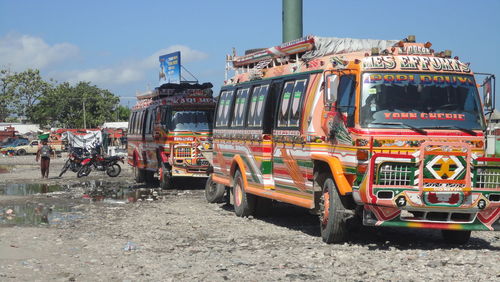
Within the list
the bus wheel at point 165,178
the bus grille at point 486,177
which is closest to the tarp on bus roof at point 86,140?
the bus wheel at point 165,178

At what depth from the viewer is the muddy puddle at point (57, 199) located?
15.8 metres

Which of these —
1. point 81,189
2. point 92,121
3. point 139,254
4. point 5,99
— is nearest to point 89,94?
point 92,121

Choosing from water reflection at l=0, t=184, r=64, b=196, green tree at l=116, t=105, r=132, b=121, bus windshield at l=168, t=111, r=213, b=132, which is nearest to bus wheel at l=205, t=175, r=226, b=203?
bus windshield at l=168, t=111, r=213, b=132

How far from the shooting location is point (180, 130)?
2339 cm

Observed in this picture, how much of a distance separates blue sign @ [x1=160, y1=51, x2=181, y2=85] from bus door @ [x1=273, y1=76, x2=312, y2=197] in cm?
3936

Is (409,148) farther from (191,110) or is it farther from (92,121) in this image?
(92,121)

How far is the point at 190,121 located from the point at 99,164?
838cm

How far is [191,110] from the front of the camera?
23.7 metres

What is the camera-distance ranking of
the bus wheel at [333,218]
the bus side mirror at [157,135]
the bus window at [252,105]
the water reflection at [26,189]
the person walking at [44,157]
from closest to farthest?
the bus wheel at [333,218], the bus window at [252,105], the water reflection at [26,189], the bus side mirror at [157,135], the person walking at [44,157]

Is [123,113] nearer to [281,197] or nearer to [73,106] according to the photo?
[73,106]

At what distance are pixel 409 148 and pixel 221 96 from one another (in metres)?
8.02

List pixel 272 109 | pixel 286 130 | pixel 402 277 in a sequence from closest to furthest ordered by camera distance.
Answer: pixel 402 277 → pixel 286 130 → pixel 272 109

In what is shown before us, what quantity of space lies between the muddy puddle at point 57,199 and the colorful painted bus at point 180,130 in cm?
99

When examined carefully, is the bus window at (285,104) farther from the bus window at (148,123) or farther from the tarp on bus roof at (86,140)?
the tarp on bus roof at (86,140)
